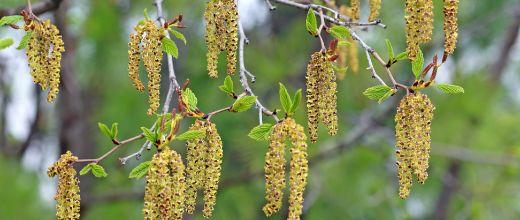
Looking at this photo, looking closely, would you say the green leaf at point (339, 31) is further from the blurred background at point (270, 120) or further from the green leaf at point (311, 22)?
the blurred background at point (270, 120)

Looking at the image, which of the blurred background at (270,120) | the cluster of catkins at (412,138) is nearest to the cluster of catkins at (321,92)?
the cluster of catkins at (412,138)

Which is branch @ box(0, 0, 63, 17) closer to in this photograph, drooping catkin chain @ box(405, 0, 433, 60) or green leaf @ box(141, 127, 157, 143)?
green leaf @ box(141, 127, 157, 143)

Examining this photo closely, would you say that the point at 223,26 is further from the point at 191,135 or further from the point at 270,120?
the point at 270,120

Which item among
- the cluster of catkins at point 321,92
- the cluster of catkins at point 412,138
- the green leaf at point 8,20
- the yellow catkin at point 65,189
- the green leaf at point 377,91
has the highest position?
the green leaf at point 8,20

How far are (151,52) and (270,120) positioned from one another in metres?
3.04

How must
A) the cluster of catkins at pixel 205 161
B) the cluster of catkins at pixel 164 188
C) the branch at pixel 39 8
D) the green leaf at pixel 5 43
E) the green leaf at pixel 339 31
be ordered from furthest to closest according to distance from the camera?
the branch at pixel 39 8
the green leaf at pixel 5 43
the green leaf at pixel 339 31
the cluster of catkins at pixel 205 161
the cluster of catkins at pixel 164 188

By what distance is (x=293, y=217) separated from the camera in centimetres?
188

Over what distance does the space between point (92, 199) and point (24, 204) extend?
1.69ft

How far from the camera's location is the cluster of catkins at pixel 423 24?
2.05 m

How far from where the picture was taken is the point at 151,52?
82.6 inches

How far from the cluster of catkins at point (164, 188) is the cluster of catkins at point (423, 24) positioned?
0.67 metres

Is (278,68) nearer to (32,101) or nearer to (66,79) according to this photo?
(66,79)

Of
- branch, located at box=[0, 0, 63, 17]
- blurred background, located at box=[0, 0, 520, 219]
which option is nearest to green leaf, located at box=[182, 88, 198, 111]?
branch, located at box=[0, 0, 63, 17]

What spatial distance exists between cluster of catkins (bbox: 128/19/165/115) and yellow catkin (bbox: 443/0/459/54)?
0.72 m
